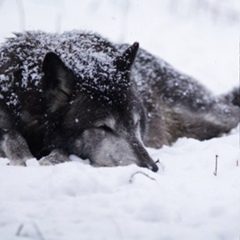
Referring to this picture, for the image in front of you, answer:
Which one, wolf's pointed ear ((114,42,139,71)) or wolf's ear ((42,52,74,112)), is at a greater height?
wolf's pointed ear ((114,42,139,71))

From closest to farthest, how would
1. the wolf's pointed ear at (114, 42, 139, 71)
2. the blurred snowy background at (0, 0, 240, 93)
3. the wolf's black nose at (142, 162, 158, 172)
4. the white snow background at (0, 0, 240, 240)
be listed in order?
the white snow background at (0, 0, 240, 240)
the wolf's black nose at (142, 162, 158, 172)
the wolf's pointed ear at (114, 42, 139, 71)
the blurred snowy background at (0, 0, 240, 93)

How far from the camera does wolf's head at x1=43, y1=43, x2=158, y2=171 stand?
380 cm

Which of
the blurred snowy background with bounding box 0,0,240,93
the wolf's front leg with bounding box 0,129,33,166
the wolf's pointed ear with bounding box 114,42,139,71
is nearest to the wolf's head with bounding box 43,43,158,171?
the wolf's pointed ear with bounding box 114,42,139,71

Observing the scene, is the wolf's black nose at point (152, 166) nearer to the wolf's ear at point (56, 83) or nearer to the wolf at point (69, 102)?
the wolf at point (69, 102)

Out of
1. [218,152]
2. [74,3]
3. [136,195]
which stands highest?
[74,3]

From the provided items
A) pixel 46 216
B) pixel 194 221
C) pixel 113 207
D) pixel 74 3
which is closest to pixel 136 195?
pixel 113 207

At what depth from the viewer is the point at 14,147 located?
12.8 ft

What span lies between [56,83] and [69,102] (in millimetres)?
209

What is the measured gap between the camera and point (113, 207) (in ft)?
8.39

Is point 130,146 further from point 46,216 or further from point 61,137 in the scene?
point 46,216

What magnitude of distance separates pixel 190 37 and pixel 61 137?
28.2ft

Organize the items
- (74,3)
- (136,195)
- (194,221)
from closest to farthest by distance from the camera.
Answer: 1. (194,221)
2. (136,195)
3. (74,3)

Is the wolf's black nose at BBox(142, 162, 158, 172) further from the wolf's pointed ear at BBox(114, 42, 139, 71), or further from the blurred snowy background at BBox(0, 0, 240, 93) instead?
the blurred snowy background at BBox(0, 0, 240, 93)

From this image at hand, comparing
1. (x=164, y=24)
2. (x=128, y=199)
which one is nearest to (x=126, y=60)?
(x=128, y=199)
